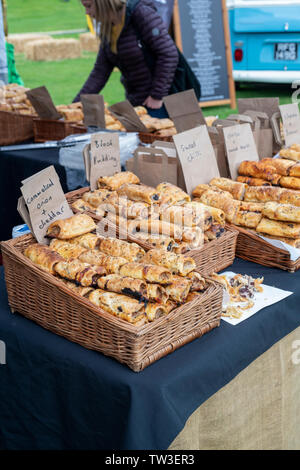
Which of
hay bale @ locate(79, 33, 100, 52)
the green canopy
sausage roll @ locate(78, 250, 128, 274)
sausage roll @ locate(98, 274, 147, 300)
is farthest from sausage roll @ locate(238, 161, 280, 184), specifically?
hay bale @ locate(79, 33, 100, 52)

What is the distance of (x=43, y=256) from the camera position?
5.61 ft

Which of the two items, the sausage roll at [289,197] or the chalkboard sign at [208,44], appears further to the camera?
the chalkboard sign at [208,44]

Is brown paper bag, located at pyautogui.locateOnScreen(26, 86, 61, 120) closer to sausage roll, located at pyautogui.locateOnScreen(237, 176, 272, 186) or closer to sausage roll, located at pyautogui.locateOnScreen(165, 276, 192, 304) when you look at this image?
sausage roll, located at pyautogui.locateOnScreen(237, 176, 272, 186)

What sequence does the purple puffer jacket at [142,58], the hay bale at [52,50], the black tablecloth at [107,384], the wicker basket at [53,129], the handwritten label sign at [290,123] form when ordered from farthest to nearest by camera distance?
1. the hay bale at [52,50]
2. the purple puffer jacket at [142,58]
3. the wicker basket at [53,129]
4. the handwritten label sign at [290,123]
5. the black tablecloth at [107,384]

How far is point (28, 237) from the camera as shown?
1.88 m

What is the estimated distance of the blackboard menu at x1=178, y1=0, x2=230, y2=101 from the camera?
807 centimetres

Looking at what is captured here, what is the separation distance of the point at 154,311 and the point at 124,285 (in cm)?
13

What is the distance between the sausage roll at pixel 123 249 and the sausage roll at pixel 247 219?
543 mm

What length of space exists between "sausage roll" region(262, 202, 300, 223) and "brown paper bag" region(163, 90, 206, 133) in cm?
110

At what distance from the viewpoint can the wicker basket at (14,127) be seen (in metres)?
4.07
